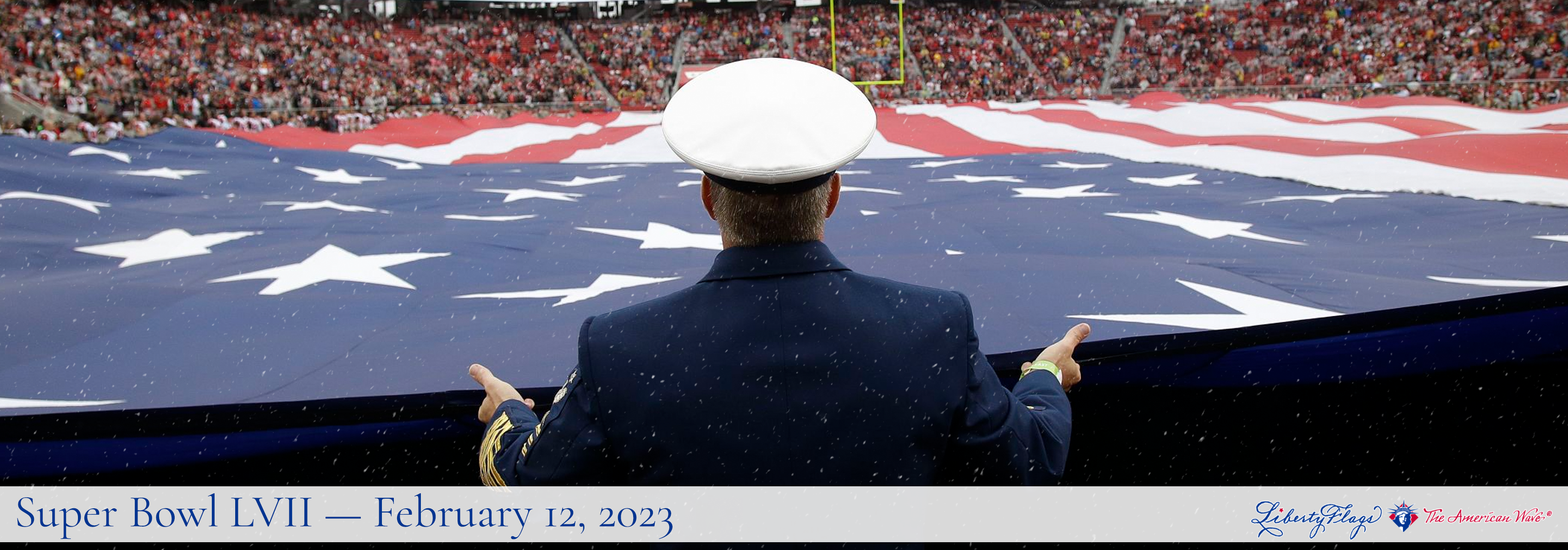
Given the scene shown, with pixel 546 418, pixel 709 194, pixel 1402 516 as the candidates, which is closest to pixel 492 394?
pixel 546 418

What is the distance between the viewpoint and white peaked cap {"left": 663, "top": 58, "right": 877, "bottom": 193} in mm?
815

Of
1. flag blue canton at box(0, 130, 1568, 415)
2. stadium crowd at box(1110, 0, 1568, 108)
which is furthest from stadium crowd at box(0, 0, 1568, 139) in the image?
flag blue canton at box(0, 130, 1568, 415)

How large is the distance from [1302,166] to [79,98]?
15002 mm

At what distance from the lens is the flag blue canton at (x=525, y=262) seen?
71.2 inches

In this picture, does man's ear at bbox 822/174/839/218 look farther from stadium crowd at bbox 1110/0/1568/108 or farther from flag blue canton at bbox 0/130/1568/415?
stadium crowd at bbox 1110/0/1568/108

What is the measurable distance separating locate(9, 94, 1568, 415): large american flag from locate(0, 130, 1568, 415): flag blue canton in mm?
14

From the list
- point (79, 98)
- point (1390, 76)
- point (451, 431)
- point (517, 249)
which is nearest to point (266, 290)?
point (517, 249)

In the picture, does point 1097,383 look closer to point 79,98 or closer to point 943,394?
point 943,394

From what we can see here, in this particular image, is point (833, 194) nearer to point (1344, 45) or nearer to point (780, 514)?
point (780, 514)

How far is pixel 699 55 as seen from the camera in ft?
69.7

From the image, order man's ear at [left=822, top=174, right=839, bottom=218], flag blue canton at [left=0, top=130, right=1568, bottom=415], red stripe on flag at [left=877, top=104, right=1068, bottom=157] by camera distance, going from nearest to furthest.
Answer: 1. man's ear at [left=822, top=174, right=839, bottom=218]
2. flag blue canton at [left=0, top=130, right=1568, bottom=415]
3. red stripe on flag at [left=877, top=104, right=1068, bottom=157]

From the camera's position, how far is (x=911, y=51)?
792 inches

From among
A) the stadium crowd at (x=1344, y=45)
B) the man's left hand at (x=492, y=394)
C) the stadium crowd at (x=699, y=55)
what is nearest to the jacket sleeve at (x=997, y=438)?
the man's left hand at (x=492, y=394)

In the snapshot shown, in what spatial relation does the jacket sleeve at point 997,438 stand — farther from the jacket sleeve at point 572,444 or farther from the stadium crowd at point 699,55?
the stadium crowd at point 699,55
